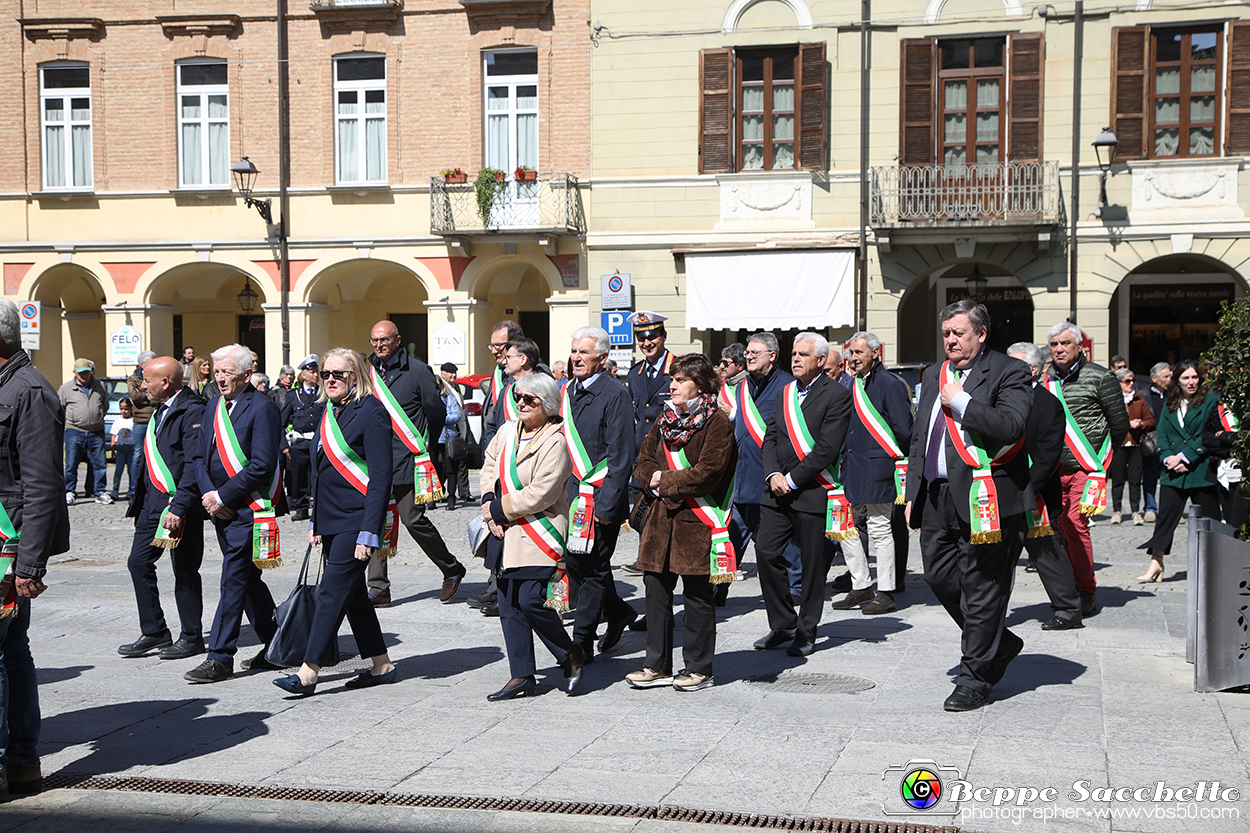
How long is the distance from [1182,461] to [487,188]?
15350 mm

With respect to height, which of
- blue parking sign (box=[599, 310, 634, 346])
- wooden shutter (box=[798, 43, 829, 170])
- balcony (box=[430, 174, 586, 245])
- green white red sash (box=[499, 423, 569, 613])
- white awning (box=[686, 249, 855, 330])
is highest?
wooden shutter (box=[798, 43, 829, 170])

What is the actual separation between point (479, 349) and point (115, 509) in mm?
9321

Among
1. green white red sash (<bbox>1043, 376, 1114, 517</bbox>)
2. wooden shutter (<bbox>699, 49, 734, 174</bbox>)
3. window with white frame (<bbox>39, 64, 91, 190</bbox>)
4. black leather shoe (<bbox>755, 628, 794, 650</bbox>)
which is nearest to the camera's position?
black leather shoe (<bbox>755, 628, 794, 650</bbox>)

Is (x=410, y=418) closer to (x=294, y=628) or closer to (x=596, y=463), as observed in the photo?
(x=596, y=463)

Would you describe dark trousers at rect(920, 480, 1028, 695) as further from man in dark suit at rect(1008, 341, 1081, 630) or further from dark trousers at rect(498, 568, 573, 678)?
dark trousers at rect(498, 568, 573, 678)

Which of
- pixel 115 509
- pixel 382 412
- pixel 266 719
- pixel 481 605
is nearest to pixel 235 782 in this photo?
pixel 266 719

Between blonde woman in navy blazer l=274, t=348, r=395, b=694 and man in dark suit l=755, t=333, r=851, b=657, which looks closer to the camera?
blonde woman in navy blazer l=274, t=348, r=395, b=694

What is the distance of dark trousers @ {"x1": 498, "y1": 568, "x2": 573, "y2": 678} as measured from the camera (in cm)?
632

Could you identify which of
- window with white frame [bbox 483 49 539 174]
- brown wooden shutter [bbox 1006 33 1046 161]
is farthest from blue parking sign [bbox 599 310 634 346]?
brown wooden shutter [bbox 1006 33 1046 161]

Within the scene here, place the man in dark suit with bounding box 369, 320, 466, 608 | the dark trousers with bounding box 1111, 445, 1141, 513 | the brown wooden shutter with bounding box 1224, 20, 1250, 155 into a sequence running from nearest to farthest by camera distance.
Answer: the man in dark suit with bounding box 369, 320, 466, 608, the dark trousers with bounding box 1111, 445, 1141, 513, the brown wooden shutter with bounding box 1224, 20, 1250, 155

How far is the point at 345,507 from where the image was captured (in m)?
6.42

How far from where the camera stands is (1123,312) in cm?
2364

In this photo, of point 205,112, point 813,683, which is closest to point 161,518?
point 813,683

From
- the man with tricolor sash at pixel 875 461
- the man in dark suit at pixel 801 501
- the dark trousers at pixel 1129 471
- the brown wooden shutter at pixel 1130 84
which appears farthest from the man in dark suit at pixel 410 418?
the brown wooden shutter at pixel 1130 84
